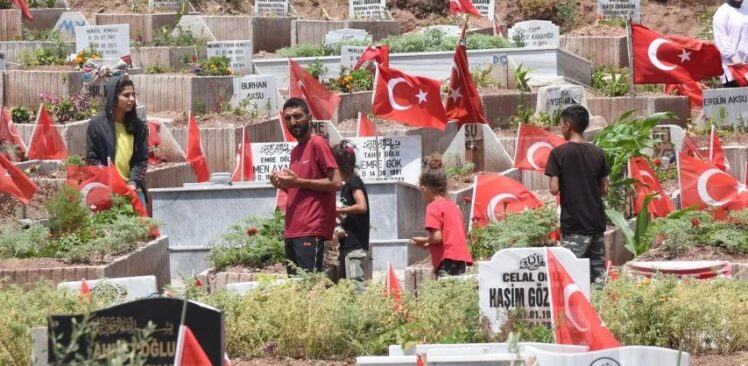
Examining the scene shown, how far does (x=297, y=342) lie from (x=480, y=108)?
25.9 feet

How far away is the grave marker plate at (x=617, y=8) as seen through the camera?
91.7 ft

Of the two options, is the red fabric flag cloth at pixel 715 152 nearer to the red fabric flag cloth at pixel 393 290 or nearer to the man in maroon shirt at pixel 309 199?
the man in maroon shirt at pixel 309 199

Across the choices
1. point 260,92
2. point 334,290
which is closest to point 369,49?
point 260,92

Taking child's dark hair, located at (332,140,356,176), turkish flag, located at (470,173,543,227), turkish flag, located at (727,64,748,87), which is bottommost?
turkish flag, located at (470,173,543,227)

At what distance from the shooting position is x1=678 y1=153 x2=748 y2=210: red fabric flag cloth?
1516 centimetres

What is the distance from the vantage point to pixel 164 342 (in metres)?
7.80

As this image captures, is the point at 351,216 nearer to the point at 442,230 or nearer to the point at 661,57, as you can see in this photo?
the point at 442,230

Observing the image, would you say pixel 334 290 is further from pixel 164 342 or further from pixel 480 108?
pixel 480 108

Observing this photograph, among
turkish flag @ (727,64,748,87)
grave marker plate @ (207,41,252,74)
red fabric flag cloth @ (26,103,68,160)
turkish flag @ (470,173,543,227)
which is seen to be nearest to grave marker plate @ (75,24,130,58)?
grave marker plate @ (207,41,252,74)

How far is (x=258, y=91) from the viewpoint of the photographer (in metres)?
21.2

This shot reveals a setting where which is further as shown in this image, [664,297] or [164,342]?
[664,297]

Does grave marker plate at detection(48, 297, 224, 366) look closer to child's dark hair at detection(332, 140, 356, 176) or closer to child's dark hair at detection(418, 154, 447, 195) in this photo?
child's dark hair at detection(418, 154, 447, 195)

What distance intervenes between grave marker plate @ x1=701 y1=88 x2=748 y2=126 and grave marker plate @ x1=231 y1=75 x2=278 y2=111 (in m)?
4.83

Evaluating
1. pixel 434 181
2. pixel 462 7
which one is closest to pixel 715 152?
pixel 434 181
